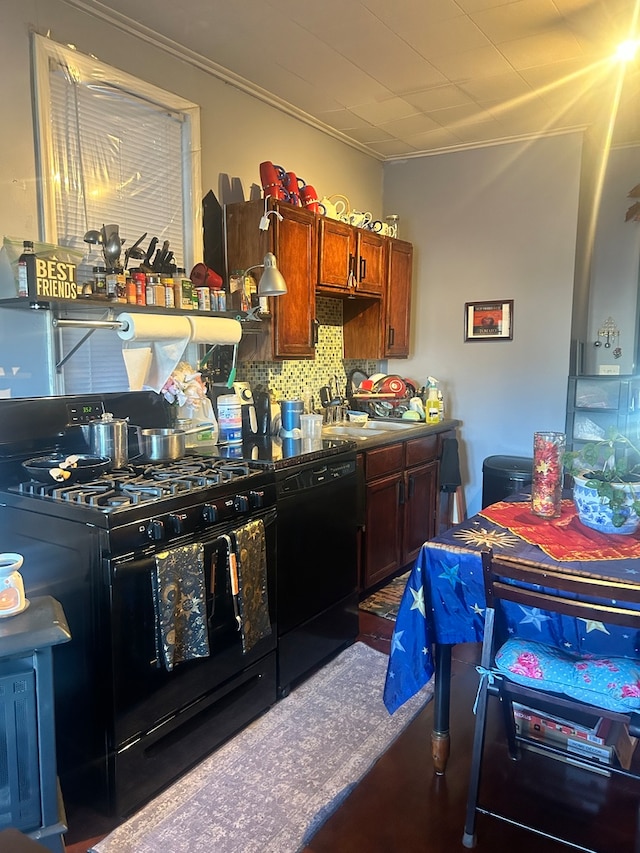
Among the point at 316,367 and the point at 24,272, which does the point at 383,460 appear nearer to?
the point at 316,367

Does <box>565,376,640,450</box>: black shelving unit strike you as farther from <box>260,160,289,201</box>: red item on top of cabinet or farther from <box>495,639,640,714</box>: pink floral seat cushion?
<box>495,639,640,714</box>: pink floral seat cushion

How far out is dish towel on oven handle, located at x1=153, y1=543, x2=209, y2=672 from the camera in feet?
6.04

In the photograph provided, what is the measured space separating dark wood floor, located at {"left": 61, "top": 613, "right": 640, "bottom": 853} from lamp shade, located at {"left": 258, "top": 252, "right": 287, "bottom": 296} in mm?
1945

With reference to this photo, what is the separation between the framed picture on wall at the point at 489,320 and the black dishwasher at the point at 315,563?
6.09 feet

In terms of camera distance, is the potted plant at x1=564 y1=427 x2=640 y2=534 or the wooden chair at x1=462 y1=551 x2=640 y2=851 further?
the potted plant at x1=564 y1=427 x2=640 y2=534

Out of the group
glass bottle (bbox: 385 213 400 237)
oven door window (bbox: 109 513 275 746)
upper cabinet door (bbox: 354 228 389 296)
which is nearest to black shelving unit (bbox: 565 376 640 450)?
upper cabinet door (bbox: 354 228 389 296)

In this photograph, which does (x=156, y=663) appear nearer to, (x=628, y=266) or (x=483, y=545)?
(x=483, y=545)

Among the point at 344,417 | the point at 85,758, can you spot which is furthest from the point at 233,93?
the point at 85,758

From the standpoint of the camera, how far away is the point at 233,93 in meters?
3.14

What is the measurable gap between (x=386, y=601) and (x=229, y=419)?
4.64ft

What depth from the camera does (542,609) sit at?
1629mm

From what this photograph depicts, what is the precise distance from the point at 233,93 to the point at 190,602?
2566 mm

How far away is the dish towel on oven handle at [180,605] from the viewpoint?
6.04 ft

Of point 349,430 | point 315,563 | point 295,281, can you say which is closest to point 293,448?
point 315,563
